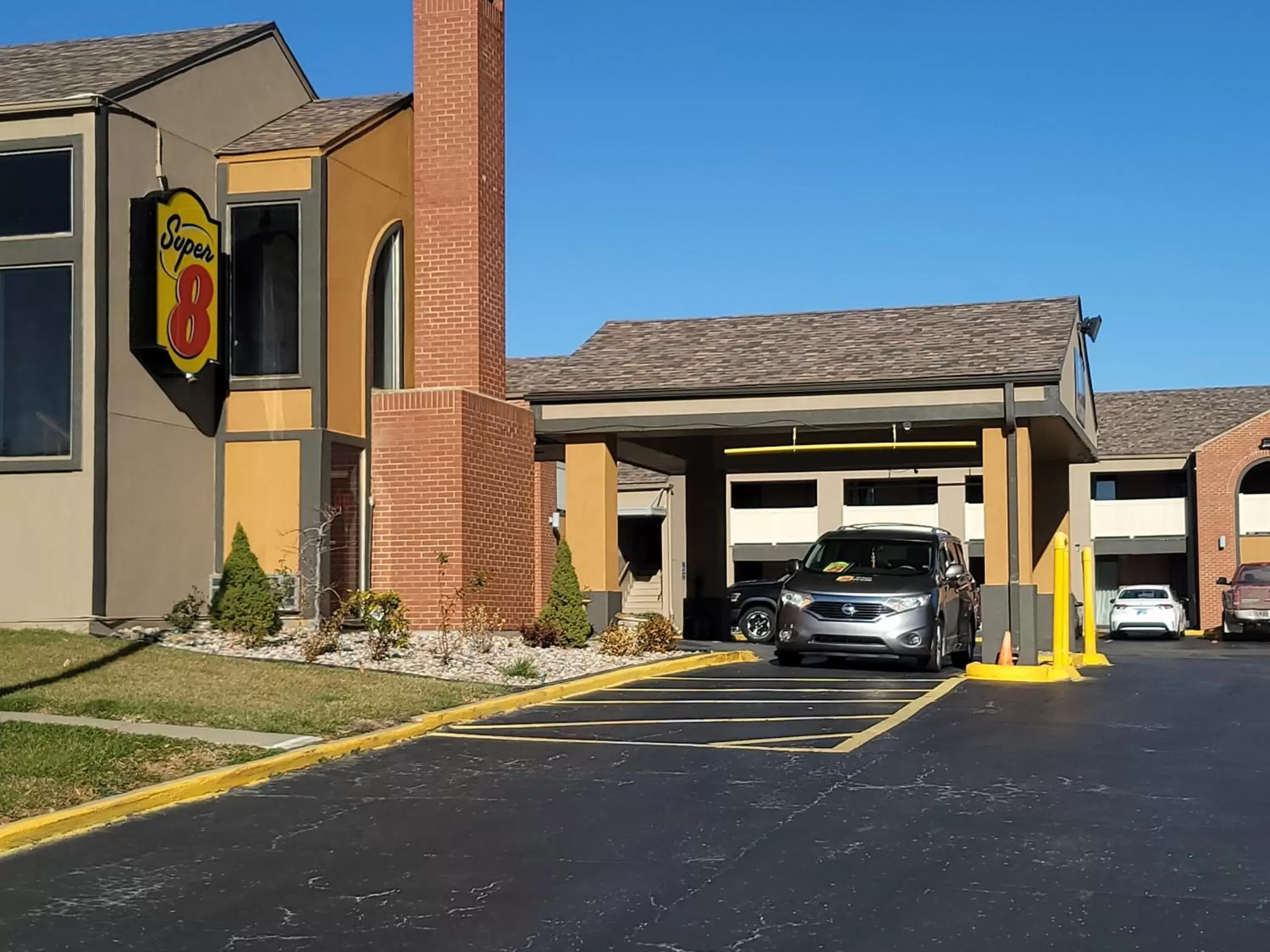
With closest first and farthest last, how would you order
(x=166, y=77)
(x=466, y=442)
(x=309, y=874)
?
(x=309, y=874), (x=166, y=77), (x=466, y=442)

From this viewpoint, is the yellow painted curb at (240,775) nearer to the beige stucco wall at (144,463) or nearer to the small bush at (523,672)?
the small bush at (523,672)

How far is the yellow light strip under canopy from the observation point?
69.2 feet

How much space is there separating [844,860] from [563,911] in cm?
156

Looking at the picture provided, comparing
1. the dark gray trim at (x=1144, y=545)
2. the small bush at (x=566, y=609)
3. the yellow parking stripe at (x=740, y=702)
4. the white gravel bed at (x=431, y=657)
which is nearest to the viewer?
the yellow parking stripe at (x=740, y=702)

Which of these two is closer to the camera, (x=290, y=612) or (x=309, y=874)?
(x=309, y=874)

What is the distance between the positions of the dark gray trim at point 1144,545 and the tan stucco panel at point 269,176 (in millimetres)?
34412

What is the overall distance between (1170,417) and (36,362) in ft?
134

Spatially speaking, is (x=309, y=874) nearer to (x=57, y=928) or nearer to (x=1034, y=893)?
(x=57, y=928)

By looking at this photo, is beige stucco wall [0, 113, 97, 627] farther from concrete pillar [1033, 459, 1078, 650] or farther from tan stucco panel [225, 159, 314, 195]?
concrete pillar [1033, 459, 1078, 650]

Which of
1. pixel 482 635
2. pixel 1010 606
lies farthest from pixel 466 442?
pixel 1010 606

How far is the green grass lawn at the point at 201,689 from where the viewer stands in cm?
1141

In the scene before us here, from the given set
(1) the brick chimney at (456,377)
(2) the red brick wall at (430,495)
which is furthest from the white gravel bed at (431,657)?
(1) the brick chimney at (456,377)

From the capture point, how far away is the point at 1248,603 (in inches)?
1539

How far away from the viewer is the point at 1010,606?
19297mm
